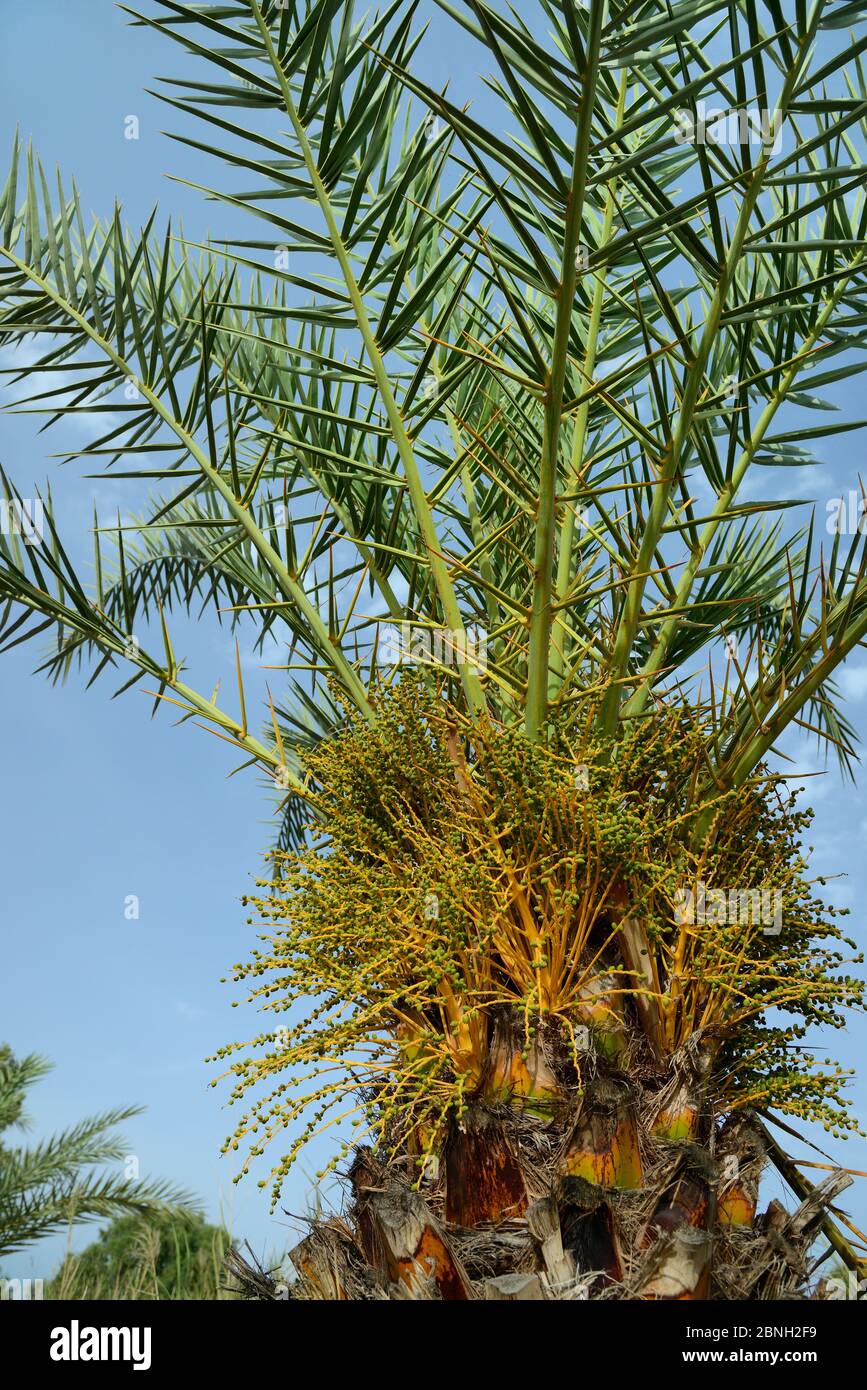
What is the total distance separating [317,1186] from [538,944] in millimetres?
742

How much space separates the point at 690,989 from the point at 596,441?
2.66 m

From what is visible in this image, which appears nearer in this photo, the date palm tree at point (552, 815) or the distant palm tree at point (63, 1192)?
the date palm tree at point (552, 815)

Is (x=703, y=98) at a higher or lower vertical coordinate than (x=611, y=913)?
higher

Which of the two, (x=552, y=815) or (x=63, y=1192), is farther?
(x=63, y=1192)

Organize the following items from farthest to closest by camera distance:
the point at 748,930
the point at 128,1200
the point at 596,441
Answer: the point at 128,1200
the point at 596,441
the point at 748,930

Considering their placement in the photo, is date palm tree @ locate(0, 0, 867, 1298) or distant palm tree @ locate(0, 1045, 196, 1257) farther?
distant palm tree @ locate(0, 1045, 196, 1257)
